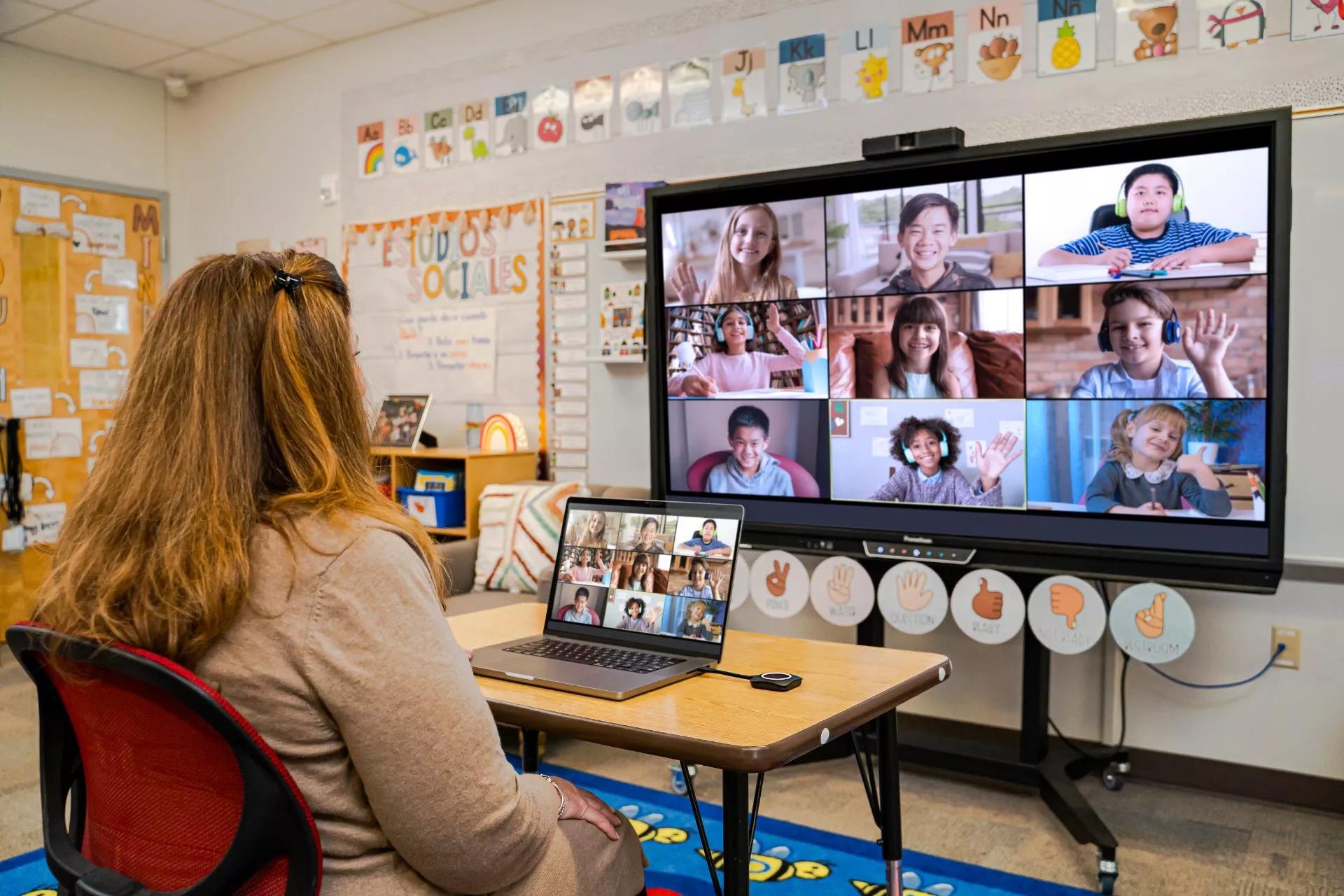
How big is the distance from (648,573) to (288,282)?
33.8 inches

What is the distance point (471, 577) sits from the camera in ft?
13.0

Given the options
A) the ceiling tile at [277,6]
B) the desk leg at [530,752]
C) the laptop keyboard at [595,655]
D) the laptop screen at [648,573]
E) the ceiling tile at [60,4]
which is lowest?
the desk leg at [530,752]

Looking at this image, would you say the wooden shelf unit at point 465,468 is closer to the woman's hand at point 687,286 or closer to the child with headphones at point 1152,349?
the woman's hand at point 687,286

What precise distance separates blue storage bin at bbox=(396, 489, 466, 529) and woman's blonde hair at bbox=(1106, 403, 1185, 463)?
248 centimetres

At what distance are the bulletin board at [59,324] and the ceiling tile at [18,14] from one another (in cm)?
66

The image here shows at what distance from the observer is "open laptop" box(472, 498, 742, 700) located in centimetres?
173

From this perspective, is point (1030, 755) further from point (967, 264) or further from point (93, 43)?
point (93, 43)

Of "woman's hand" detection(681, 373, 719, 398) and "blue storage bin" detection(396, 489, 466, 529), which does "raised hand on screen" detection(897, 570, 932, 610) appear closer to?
"woman's hand" detection(681, 373, 719, 398)

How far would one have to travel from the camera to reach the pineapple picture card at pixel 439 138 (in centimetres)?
462

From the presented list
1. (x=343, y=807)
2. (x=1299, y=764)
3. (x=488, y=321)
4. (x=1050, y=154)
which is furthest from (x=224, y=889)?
(x=488, y=321)

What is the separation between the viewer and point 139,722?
1097mm

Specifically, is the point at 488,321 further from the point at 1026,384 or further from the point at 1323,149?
the point at 1323,149

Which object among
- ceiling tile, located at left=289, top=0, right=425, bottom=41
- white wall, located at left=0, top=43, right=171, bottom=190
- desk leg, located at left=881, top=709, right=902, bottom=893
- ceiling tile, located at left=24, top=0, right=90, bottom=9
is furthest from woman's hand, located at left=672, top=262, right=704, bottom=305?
white wall, located at left=0, top=43, right=171, bottom=190

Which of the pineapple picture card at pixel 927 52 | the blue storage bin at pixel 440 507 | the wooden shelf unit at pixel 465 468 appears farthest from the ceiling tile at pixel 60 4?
the pineapple picture card at pixel 927 52
